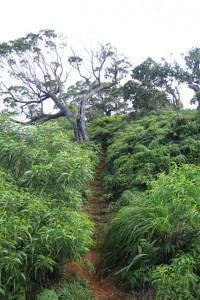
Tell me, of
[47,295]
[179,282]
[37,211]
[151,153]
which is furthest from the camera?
[151,153]

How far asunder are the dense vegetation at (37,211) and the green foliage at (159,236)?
64cm

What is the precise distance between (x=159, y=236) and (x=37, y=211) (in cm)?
166

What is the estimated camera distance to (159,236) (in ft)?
13.9

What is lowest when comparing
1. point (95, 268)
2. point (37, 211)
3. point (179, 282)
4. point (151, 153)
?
point (95, 268)

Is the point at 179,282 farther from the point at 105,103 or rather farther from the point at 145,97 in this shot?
the point at 105,103

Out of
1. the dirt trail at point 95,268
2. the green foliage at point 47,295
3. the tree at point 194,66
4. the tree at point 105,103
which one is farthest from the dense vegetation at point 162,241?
the tree at point 105,103

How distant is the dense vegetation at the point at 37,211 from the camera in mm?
3268

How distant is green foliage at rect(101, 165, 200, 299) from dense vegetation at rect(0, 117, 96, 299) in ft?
2.10

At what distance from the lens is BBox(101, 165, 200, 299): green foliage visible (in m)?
3.91

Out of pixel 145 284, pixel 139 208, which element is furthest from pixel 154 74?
pixel 145 284

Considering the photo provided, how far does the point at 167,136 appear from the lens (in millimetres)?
9594

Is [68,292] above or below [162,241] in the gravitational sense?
below

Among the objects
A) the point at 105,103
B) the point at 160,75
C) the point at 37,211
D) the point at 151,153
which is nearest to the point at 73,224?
the point at 37,211

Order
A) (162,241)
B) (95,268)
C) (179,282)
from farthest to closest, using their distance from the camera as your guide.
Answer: (95,268) → (162,241) → (179,282)
